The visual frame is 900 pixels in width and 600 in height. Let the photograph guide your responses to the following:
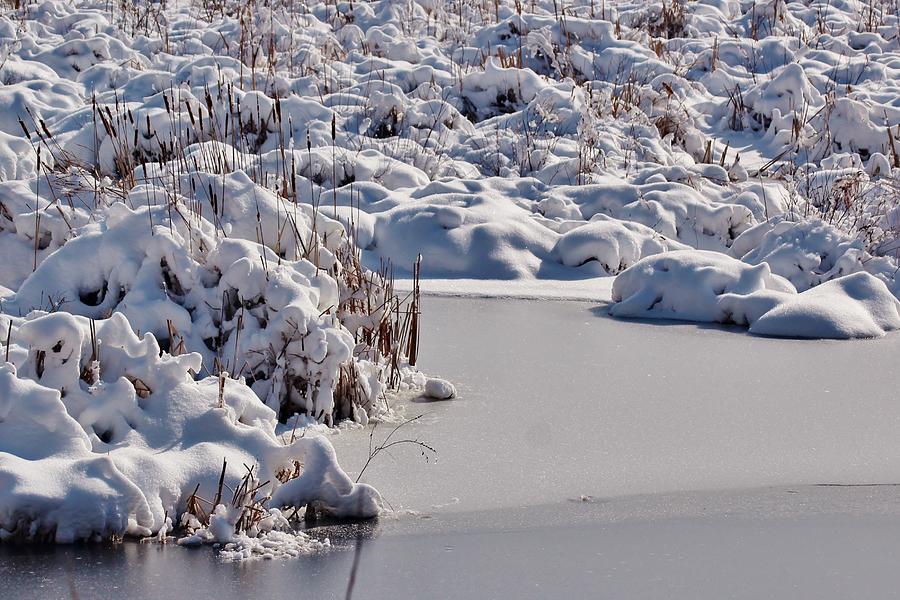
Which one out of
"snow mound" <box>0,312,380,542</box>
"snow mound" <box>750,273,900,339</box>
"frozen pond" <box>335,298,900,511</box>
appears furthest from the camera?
"snow mound" <box>750,273,900,339</box>

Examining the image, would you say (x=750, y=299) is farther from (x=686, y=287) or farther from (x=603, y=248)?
(x=603, y=248)

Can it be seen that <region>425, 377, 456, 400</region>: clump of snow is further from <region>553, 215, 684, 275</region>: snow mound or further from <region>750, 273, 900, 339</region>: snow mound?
<region>553, 215, 684, 275</region>: snow mound

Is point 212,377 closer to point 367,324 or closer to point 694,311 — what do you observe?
point 367,324

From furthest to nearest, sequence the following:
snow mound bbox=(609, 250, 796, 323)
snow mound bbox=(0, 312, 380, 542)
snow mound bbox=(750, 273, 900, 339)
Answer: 1. snow mound bbox=(609, 250, 796, 323)
2. snow mound bbox=(750, 273, 900, 339)
3. snow mound bbox=(0, 312, 380, 542)

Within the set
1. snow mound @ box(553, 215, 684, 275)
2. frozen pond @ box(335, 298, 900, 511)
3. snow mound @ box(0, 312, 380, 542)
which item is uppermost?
snow mound @ box(0, 312, 380, 542)

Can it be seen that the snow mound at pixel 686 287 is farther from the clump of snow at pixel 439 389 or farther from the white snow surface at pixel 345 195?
the clump of snow at pixel 439 389

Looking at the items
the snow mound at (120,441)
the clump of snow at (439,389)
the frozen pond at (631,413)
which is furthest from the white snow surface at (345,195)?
the frozen pond at (631,413)

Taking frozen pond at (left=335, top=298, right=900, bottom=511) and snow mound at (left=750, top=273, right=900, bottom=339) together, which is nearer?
frozen pond at (left=335, top=298, right=900, bottom=511)

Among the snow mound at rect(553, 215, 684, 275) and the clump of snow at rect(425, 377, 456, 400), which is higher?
the clump of snow at rect(425, 377, 456, 400)

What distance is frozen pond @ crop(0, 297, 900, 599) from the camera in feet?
9.18

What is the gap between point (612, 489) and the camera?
11.4 ft

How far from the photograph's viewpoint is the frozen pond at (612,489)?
9.18 feet

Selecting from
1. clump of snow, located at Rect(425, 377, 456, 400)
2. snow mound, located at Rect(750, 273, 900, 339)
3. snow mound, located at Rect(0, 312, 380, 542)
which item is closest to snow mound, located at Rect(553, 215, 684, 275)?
snow mound, located at Rect(750, 273, 900, 339)

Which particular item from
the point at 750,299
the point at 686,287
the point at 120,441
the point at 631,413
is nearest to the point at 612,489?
the point at 631,413
